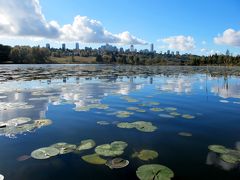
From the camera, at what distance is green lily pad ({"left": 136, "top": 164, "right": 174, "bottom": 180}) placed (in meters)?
5.31

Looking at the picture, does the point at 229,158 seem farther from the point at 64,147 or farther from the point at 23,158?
the point at 23,158

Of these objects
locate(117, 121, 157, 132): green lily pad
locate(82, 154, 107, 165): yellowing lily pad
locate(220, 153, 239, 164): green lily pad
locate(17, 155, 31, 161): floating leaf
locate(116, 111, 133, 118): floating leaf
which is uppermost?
locate(116, 111, 133, 118): floating leaf

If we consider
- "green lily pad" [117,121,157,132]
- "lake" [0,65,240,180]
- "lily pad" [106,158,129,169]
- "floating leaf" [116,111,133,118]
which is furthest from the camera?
"floating leaf" [116,111,133,118]

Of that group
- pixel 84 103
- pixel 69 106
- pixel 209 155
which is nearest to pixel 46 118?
pixel 69 106

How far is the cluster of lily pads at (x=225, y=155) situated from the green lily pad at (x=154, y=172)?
64.7 inches

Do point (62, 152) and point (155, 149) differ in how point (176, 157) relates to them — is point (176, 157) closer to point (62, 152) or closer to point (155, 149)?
point (155, 149)

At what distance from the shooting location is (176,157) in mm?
6672

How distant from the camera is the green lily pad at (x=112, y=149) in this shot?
21.8 ft

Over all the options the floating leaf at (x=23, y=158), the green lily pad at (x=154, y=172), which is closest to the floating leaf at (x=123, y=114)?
the floating leaf at (x=23, y=158)

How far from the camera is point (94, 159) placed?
632 centimetres

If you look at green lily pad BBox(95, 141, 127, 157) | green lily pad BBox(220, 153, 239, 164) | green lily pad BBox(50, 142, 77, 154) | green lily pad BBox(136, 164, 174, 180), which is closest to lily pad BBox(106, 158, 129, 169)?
green lily pad BBox(95, 141, 127, 157)

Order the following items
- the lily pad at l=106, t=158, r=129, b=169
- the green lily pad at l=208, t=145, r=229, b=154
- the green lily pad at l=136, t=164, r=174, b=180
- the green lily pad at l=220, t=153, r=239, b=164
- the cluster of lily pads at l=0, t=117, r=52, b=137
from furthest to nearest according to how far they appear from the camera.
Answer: the cluster of lily pads at l=0, t=117, r=52, b=137
the green lily pad at l=208, t=145, r=229, b=154
the green lily pad at l=220, t=153, r=239, b=164
the lily pad at l=106, t=158, r=129, b=169
the green lily pad at l=136, t=164, r=174, b=180

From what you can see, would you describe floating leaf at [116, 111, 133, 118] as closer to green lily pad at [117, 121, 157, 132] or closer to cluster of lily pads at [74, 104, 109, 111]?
green lily pad at [117, 121, 157, 132]

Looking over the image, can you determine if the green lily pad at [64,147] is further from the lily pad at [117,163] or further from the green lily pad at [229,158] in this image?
the green lily pad at [229,158]
